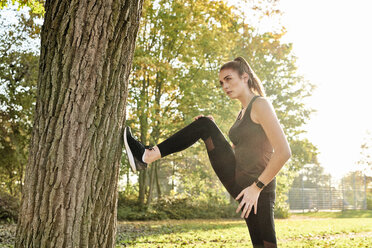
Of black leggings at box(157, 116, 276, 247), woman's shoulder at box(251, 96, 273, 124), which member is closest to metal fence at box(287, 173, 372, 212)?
black leggings at box(157, 116, 276, 247)

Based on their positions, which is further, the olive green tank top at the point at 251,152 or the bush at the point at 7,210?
the bush at the point at 7,210

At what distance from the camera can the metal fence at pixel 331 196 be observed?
26.9m

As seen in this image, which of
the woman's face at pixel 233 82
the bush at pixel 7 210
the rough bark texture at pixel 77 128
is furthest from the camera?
the bush at pixel 7 210

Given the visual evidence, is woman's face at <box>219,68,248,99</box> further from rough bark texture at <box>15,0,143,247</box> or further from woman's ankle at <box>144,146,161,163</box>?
rough bark texture at <box>15,0,143,247</box>

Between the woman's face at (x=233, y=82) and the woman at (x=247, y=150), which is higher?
the woman's face at (x=233, y=82)

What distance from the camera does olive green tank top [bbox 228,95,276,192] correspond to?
9.98 ft

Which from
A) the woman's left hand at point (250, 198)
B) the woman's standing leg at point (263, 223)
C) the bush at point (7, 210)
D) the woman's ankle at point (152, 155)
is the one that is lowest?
the bush at point (7, 210)

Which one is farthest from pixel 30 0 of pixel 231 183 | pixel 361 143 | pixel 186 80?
pixel 361 143

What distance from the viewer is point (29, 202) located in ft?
8.50

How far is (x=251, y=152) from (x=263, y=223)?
619 millimetres

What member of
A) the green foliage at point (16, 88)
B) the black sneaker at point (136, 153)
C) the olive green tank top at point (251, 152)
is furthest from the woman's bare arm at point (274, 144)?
the green foliage at point (16, 88)

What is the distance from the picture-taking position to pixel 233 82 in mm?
3365

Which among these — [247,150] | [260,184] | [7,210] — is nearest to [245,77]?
[247,150]

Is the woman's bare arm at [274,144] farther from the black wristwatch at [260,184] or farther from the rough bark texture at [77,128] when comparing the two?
the rough bark texture at [77,128]
